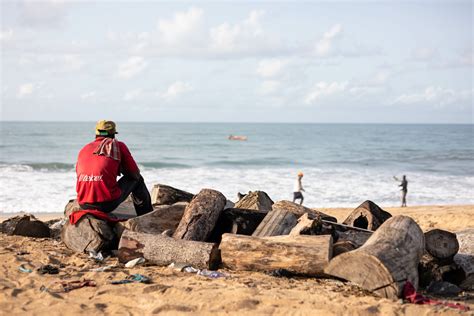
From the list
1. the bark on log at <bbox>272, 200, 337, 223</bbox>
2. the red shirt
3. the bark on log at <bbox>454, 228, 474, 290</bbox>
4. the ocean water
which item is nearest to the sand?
the bark on log at <bbox>454, 228, 474, 290</bbox>

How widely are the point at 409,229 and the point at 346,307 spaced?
1.45 meters

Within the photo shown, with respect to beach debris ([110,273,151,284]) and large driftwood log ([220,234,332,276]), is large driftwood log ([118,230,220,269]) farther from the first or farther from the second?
beach debris ([110,273,151,284])

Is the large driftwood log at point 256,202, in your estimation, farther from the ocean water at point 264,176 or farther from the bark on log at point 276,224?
the ocean water at point 264,176

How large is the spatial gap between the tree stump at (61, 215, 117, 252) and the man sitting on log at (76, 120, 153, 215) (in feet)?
0.74

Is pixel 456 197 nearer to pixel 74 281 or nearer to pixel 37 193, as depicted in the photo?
pixel 37 193

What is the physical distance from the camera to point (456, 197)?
23.3 meters

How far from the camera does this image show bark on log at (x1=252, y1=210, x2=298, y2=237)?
733 centimetres

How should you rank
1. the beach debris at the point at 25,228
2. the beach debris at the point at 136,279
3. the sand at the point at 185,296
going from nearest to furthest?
the sand at the point at 185,296 < the beach debris at the point at 136,279 < the beach debris at the point at 25,228

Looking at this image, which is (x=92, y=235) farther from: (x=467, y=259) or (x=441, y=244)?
(x=467, y=259)

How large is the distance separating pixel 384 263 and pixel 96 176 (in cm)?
415

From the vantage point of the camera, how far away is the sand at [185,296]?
5.48 m

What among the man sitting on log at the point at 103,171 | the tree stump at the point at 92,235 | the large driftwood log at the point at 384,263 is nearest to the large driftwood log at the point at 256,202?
the man sitting on log at the point at 103,171

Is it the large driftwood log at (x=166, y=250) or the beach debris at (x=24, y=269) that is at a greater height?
the large driftwood log at (x=166, y=250)

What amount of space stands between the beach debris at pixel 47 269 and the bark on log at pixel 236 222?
207 centimetres
